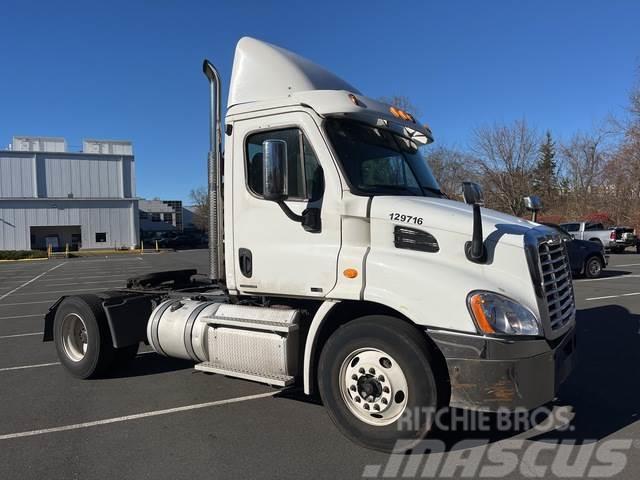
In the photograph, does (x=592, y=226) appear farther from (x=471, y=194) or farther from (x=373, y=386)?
(x=373, y=386)

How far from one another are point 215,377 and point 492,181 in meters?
42.1

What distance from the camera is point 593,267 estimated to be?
16.3 meters

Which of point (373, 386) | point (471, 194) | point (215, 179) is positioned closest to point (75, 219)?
point (215, 179)

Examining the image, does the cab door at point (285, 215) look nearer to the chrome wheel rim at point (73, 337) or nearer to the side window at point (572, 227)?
the chrome wheel rim at point (73, 337)

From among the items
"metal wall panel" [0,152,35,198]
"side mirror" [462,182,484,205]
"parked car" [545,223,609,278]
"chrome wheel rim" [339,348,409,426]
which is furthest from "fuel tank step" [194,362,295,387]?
"metal wall panel" [0,152,35,198]

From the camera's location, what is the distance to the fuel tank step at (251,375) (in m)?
4.38

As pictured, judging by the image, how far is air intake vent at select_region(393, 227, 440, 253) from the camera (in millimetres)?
3904

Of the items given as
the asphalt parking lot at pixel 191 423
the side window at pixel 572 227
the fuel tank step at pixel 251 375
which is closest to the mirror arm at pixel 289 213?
the fuel tank step at pixel 251 375

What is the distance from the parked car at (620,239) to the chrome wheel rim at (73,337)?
27.6 metres

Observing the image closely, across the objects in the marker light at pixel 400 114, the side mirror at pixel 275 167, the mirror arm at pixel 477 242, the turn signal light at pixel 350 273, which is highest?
the marker light at pixel 400 114

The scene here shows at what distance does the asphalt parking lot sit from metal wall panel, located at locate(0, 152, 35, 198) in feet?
168

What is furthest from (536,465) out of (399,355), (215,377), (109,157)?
(109,157)

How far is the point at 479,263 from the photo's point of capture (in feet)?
12.3

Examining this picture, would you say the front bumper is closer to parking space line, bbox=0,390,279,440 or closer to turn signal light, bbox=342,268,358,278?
turn signal light, bbox=342,268,358,278
